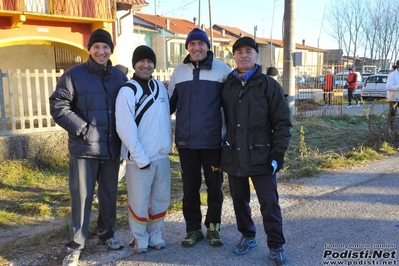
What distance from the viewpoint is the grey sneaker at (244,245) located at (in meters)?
3.45

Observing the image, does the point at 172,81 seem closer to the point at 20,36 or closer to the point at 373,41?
the point at 20,36

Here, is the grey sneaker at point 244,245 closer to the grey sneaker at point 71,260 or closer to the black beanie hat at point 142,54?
the grey sneaker at point 71,260

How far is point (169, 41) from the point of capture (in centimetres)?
3603

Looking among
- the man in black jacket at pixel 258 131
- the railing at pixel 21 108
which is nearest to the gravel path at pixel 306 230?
the man in black jacket at pixel 258 131

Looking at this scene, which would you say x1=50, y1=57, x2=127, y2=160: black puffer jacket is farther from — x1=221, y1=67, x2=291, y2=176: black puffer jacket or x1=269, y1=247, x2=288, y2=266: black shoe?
x1=269, y1=247, x2=288, y2=266: black shoe

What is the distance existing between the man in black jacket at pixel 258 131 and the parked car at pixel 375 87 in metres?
19.5

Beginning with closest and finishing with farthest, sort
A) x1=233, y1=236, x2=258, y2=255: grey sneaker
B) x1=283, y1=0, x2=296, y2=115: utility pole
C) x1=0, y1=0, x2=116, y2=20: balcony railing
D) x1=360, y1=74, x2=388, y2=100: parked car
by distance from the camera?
x1=233, y1=236, x2=258, y2=255: grey sneaker < x1=0, y1=0, x2=116, y2=20: balcony railing < x1=283, y1=0, x2=296, y2=115: utility pole < x1=360, y1=74, x2=388, y2=100: parked car

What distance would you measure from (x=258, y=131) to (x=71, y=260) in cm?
194

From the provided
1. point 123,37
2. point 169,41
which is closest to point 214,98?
point 123,37

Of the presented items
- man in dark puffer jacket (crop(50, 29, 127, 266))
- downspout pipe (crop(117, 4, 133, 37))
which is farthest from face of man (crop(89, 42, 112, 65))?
downspout pipe (crop(117, 4, 133, 37))

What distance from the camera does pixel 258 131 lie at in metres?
3.27

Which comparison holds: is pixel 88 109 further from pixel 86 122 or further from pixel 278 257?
pixel 278 257

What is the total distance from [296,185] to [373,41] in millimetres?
46087

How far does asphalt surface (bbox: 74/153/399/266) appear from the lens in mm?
3369
